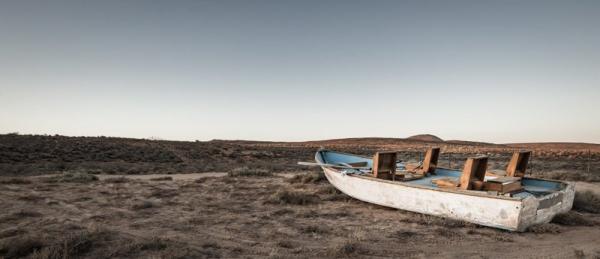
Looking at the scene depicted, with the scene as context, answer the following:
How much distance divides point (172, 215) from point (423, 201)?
19.0 ft

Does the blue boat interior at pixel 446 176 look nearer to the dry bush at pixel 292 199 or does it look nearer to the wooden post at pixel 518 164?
the wooden post at pixel 518 164

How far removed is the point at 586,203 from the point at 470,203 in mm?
4874

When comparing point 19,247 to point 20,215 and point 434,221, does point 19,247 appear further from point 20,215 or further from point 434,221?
point 434,221

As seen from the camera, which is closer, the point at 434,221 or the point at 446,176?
the point at 434,221

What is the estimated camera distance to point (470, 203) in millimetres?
7473

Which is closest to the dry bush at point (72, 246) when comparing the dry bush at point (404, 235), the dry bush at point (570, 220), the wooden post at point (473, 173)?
the dry bush at point (404, 235)

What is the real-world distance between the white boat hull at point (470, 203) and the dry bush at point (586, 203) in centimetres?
138

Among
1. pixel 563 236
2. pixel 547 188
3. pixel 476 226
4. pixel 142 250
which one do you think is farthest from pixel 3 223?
pixel 547 188

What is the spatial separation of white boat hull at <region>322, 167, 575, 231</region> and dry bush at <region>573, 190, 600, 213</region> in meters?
1.38

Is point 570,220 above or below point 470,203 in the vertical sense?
below

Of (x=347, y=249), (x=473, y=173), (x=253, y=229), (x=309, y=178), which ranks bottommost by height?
(x=253, y=229)

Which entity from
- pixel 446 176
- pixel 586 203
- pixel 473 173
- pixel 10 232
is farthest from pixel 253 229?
pixel 586 203

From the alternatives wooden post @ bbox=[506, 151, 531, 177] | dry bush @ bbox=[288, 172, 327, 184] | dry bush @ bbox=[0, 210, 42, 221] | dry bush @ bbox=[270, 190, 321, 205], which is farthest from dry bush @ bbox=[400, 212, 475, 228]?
dry bush @ bbox=[0, 210, 42, 221]

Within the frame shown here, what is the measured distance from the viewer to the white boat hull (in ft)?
22.6
